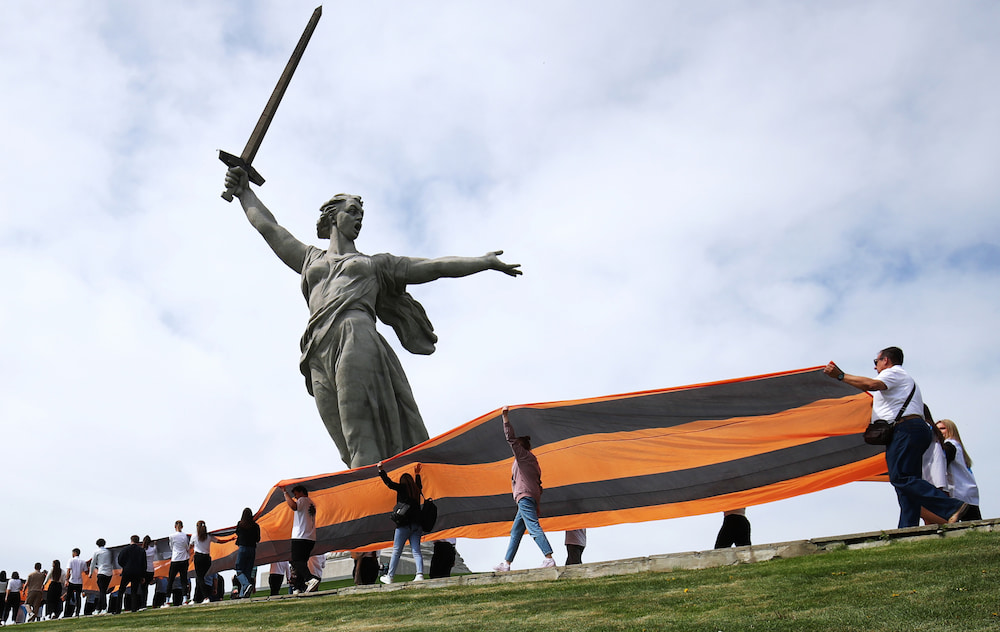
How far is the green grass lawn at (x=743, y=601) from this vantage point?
638cm

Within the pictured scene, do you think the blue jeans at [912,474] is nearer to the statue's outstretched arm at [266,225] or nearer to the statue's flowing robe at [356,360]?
the statue's flowing robe at [356,360]

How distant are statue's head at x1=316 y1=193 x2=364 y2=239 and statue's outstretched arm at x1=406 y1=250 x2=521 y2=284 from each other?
74.8 inches

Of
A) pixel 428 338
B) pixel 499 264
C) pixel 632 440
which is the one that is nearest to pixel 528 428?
pixel 632 440

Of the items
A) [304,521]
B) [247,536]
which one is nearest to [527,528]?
[304,521]

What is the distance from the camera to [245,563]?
584 inches

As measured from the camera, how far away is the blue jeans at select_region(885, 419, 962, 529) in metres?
9.20

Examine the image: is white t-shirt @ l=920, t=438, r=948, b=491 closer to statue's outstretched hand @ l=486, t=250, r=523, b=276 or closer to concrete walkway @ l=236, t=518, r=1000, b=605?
concrete walkway @ l=236, t=518, r=1000, b=605

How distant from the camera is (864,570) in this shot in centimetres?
785

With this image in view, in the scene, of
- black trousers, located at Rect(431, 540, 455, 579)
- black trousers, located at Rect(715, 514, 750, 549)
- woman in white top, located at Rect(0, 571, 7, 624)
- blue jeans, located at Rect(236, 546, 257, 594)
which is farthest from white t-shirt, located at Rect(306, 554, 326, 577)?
woman in white top, located at Rect(0, 571, 7, 624)

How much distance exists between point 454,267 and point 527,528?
25.3 ft

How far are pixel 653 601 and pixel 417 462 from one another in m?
6.61

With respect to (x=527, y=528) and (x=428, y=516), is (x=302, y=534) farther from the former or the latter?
(x=527, y=528)

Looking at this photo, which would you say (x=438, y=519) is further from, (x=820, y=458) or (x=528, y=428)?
(x=820, y=458)

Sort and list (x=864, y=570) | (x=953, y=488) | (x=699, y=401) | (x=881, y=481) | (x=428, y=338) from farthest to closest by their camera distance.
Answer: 1. (x=428, y=338)
2. (x=699, y=401)
3. (x=881, y=481)
4. (x=953, y=488)
5. (x=864, y=570)
